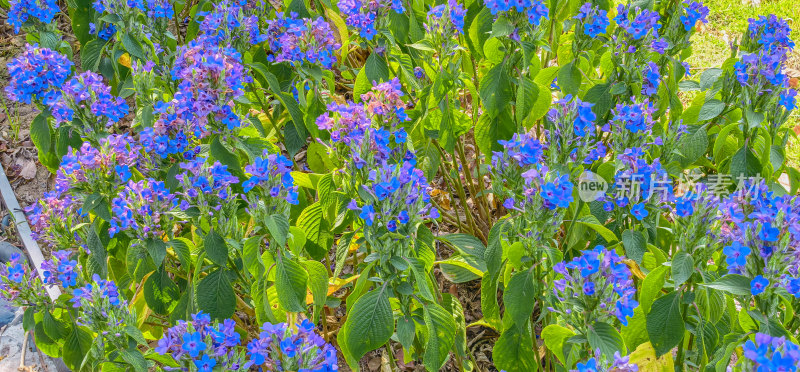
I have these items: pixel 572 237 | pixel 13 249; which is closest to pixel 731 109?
pixel 572 237

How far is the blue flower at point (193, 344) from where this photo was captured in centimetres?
154

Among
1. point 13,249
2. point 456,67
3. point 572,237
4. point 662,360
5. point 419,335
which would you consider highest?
point 456,67

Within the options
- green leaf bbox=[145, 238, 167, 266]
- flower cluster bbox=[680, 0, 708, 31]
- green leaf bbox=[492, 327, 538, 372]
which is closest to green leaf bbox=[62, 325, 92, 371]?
green leaf bbox=[145, 238, 167, 266]

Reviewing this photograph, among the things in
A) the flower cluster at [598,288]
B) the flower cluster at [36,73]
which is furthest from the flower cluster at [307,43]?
the flower cluster at [598,288]

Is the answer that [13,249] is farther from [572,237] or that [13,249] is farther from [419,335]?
[572,237]

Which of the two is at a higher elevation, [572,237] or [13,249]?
[572,237]

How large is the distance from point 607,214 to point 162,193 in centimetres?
128

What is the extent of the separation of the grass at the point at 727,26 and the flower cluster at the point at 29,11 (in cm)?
334

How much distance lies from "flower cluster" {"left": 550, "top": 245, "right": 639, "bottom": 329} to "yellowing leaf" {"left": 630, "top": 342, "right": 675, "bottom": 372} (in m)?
0.22

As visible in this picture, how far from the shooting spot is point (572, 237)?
2.09 m

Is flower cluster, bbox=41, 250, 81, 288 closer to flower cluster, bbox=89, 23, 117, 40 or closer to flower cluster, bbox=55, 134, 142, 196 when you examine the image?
flower cluster, bbox=55, 134, 142, 196

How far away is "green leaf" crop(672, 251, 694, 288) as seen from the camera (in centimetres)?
171

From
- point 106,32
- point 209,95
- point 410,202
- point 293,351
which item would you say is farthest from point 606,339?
point 106,32

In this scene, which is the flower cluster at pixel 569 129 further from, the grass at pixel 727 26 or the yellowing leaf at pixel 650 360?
the grass at pixel 727 26
